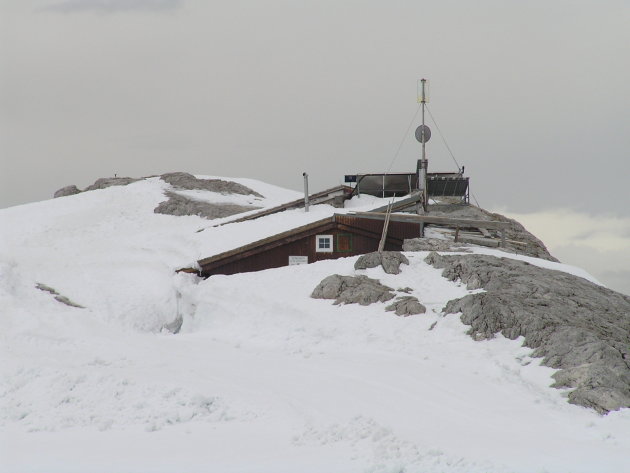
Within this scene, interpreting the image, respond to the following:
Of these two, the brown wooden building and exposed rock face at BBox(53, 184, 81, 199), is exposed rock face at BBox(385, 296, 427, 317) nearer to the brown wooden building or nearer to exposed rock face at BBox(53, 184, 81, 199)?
the brown wooden building

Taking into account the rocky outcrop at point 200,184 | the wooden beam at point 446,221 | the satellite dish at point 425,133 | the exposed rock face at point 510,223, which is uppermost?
the satellite dish at point 425,133

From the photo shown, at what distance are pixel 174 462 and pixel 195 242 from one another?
20.0m

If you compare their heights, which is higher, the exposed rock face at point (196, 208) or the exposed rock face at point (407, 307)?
the exposed rock face at point (196, 208)

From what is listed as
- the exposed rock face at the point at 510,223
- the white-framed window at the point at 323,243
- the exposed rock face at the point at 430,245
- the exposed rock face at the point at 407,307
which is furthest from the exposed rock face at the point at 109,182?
the exposed rock face at the point at 407,307

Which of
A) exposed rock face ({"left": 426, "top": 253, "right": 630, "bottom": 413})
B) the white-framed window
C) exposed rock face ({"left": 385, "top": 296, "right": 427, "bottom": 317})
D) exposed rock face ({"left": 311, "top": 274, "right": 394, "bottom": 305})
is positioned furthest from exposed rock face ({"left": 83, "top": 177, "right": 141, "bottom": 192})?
exposed rock face ({"left": 385, "top": 296, "right": 427, "bottom": 317})

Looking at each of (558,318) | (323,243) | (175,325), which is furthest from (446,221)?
(175,325)

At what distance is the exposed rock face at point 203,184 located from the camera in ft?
188

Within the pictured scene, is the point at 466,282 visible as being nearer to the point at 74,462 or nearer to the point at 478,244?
the point at 478,244

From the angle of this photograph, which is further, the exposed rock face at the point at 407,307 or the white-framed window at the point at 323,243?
the white-framed window at the point at 323,243

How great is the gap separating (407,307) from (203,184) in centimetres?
3565

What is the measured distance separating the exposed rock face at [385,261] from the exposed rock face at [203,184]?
29.7 meters

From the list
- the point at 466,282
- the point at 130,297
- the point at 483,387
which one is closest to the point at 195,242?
the point at 130,297

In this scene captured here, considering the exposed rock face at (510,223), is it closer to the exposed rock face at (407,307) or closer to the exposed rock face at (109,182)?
the exposed rock face at (407,307)

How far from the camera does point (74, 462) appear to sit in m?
16.9
